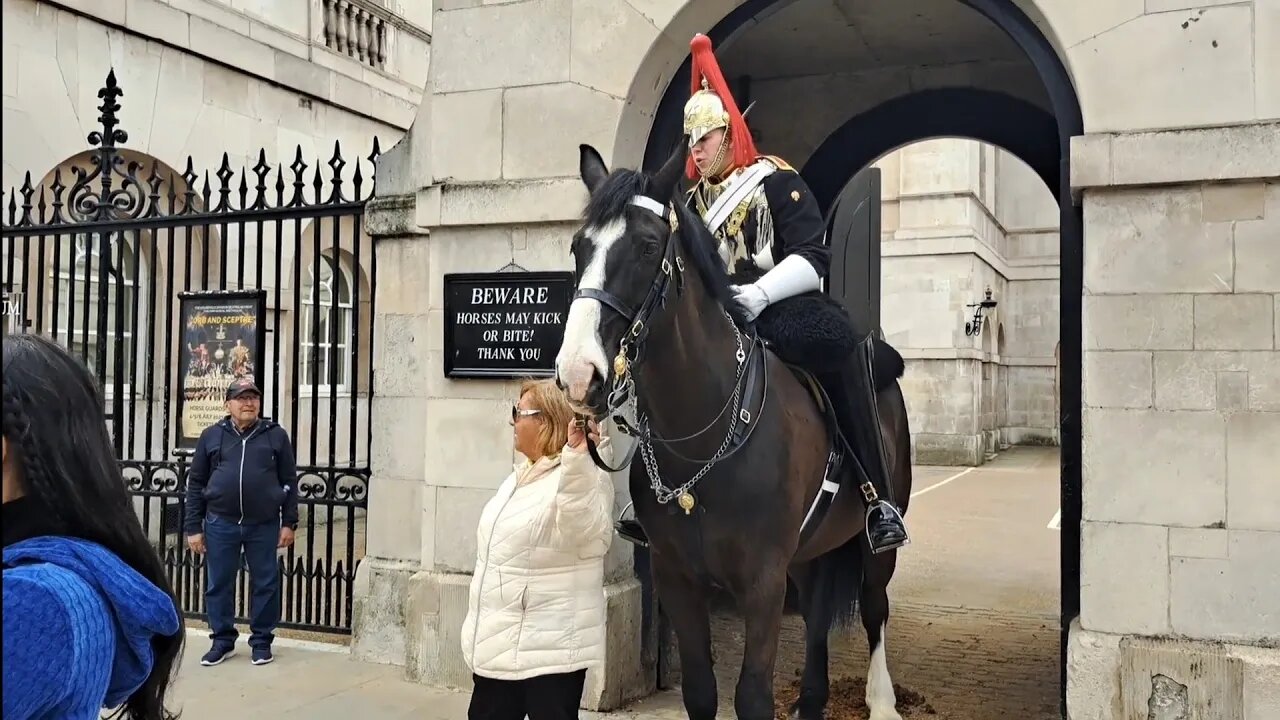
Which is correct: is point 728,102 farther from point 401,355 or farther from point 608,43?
point 401,355

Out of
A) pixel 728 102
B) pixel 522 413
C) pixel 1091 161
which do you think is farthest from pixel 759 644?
pixel 1091 161

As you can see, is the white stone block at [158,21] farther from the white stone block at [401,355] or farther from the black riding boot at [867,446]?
the black riding boot at [867,446]

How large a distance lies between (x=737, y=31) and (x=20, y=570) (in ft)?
15.2

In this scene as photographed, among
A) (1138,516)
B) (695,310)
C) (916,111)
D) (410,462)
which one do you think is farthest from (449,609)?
(916,111)

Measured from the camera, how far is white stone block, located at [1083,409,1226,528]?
4.20m

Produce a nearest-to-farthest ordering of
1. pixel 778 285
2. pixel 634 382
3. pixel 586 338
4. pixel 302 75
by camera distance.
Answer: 1. pixel 586 338
2. pixel 634 382
3. pixel 778 285
4. pixel 302 75

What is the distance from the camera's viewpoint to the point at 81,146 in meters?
10.3

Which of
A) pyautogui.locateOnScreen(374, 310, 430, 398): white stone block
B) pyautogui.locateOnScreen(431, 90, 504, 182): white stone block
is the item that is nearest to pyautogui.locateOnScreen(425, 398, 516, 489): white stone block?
pyautogui.locateOnScreen(374, 310, 430, 398): white stone block

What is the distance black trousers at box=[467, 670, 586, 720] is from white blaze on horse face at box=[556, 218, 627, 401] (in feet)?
3.84

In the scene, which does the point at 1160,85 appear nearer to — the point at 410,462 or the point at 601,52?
the point at 601,52

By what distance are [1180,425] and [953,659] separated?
2.64 m

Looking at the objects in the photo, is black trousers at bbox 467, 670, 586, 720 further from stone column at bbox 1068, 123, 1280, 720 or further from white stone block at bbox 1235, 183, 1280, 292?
white stone block at bbox 1235, 183, 1280, 292

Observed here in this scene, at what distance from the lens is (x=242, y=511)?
20.0ft

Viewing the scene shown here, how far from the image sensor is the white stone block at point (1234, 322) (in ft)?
13.6
